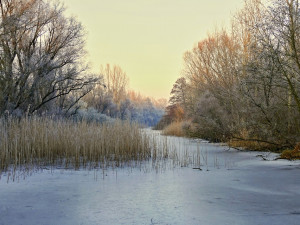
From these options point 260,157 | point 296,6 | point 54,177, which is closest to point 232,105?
point 260,157

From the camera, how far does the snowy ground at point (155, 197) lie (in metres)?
2.81

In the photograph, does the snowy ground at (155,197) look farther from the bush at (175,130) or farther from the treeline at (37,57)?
the bush at (175,130)

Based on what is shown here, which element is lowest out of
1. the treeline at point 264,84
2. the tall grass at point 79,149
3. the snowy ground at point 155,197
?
the snowy ground at point 155,197

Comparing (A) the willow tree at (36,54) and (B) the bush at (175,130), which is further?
(B) the bush at (175,130)

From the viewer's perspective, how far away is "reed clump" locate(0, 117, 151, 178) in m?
6.06

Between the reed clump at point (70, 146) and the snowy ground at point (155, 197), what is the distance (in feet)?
2.54

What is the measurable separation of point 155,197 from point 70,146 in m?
3.47

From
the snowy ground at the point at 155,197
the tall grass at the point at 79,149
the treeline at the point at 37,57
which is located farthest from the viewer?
the treeline at the point at 37,57

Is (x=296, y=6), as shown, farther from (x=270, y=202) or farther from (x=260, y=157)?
(x=270, y=202)

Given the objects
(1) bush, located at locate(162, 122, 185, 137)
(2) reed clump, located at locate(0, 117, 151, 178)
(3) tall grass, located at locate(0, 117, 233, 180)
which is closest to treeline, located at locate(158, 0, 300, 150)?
(3) tall grass, located at locate(0, 117, 233, 180)

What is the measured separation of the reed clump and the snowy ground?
0.77 metres

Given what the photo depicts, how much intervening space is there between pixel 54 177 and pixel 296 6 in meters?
6.07

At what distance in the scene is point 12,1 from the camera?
12406 millimetres

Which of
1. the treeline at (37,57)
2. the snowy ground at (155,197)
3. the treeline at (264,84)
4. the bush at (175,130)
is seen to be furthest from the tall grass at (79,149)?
the bush at (175,130)
